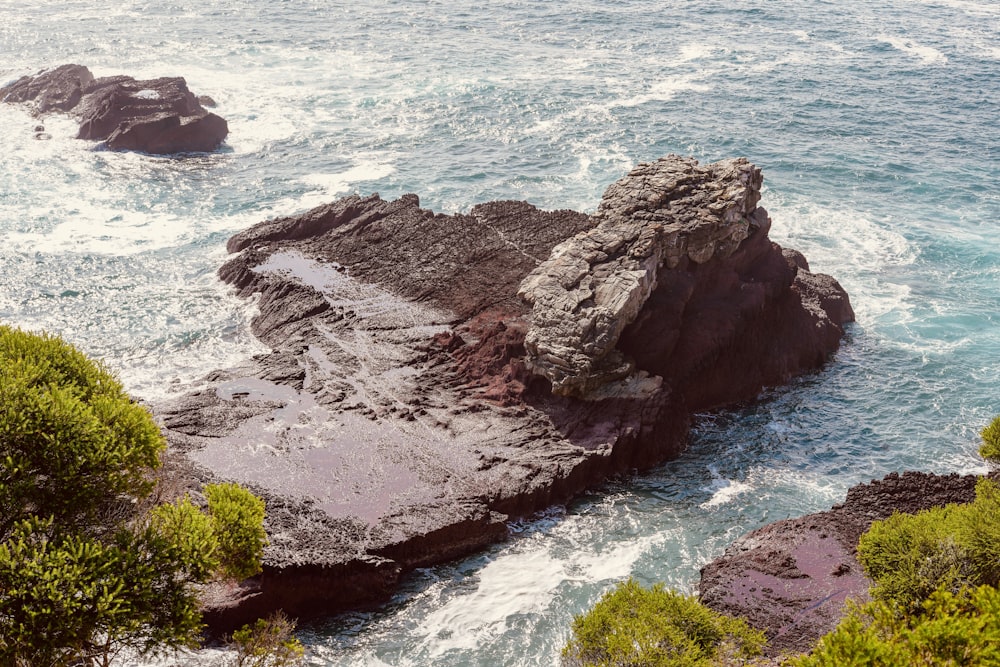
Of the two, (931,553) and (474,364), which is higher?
(474,364)

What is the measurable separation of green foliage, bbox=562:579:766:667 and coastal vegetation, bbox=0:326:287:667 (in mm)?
9473

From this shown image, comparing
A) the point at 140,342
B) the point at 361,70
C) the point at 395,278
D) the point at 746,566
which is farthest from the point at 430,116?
the point at 746,566

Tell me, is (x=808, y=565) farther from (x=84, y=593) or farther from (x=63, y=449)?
(x=63, y=449)

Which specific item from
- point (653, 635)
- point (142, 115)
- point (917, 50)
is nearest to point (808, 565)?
point (653, 635)

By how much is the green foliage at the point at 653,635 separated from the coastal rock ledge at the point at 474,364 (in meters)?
9.27

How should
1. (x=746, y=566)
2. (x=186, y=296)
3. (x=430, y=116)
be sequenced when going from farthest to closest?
1. (x=430, y=116)
2. (x=186, y=296)
3. (x=746, y=566)

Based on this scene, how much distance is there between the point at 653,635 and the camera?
22844 millimetres

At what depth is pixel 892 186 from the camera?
67625 mm

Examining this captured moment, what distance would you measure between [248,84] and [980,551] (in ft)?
269

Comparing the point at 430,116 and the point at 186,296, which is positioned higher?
the point at 430,116

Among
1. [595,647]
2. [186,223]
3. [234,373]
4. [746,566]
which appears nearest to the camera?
[595,647]

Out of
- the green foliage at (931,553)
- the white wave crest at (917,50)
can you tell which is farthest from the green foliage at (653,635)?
the white wave crest at (917,50)

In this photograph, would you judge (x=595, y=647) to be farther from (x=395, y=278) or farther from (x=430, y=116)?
(x=430, y=116)

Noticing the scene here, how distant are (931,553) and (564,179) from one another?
46.5 m
